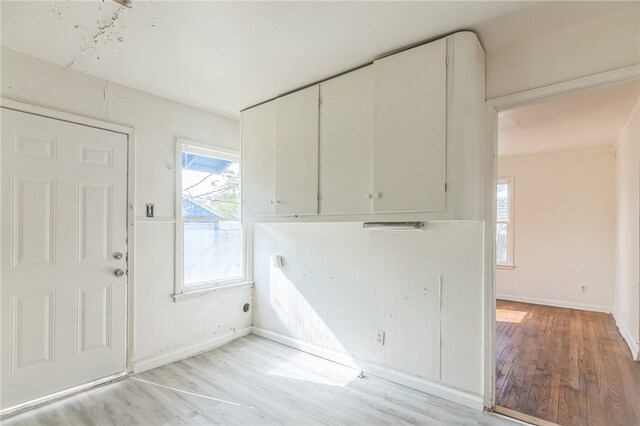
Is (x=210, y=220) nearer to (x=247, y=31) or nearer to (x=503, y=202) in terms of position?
(x=247, y=31)

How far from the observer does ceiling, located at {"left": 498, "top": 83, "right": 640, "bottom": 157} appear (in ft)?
9.61

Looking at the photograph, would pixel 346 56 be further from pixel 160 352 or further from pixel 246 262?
pixel 160 352

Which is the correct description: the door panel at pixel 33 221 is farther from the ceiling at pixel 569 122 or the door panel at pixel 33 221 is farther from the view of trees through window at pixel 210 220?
the ceiling at pixel 569 122

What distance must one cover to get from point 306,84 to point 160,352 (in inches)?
105

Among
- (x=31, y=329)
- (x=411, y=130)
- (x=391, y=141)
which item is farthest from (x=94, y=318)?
(x=411, y=130)

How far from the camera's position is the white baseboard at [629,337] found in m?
3.05

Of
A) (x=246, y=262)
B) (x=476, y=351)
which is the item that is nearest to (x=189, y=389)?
(x=246, y=262)

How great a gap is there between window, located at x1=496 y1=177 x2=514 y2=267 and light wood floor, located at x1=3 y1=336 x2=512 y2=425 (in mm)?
4027

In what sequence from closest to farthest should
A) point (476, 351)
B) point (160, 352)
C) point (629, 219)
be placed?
point (476, 351), point (160, 352), point (629, 219)

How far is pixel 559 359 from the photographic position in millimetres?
3029

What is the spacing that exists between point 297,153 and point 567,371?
3021mm

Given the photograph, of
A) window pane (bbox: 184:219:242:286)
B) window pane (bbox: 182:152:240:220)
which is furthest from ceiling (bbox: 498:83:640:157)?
window pane (bbox: 184:219:242:286)

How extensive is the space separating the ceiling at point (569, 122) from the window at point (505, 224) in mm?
789

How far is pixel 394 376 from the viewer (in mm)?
2541
